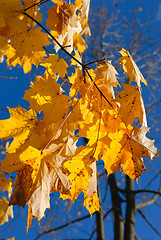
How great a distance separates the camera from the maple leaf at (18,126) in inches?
36.2

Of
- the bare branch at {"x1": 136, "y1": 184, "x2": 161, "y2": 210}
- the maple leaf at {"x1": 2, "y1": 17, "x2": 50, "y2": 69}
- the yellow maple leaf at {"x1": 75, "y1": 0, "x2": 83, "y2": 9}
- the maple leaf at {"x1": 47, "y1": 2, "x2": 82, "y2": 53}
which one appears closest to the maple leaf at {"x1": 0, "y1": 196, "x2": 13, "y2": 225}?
the maple leaf at {"x1": 2, "y1": 17, "x2": 50, "y2": 69}

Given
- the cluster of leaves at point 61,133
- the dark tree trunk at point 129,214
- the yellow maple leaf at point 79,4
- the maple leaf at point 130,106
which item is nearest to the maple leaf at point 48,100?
the cluster of leaves at point 61,133

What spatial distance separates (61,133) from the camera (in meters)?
1.00


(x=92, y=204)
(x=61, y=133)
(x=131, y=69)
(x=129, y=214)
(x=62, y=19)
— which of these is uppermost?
(x=62, y=19)

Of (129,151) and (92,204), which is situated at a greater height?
(129,151)

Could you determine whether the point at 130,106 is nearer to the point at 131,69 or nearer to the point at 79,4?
the point at 131,69

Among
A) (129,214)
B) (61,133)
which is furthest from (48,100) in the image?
(129,214)

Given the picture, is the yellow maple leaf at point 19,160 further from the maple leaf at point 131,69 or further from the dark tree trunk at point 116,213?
the dark tree trunk at point 116,213

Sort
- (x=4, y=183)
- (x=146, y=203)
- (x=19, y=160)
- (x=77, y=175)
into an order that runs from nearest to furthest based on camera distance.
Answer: (x=19, y=160) → (x=77, y=175) → (x=4, y=183) → (x=146, y=203)

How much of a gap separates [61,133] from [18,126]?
7.4 inches

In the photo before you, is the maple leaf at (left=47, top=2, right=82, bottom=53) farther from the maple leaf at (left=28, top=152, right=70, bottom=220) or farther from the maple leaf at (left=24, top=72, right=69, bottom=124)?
the maple leaf at (left=28, top=152, right=70, bottom=220)

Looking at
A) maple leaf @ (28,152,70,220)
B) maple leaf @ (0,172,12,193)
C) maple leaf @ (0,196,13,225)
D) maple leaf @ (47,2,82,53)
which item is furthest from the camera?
maple leaf @ (0,172,12,193)

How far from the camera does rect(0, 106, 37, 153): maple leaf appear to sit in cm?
92

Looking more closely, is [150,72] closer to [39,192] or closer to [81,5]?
[81,5]
